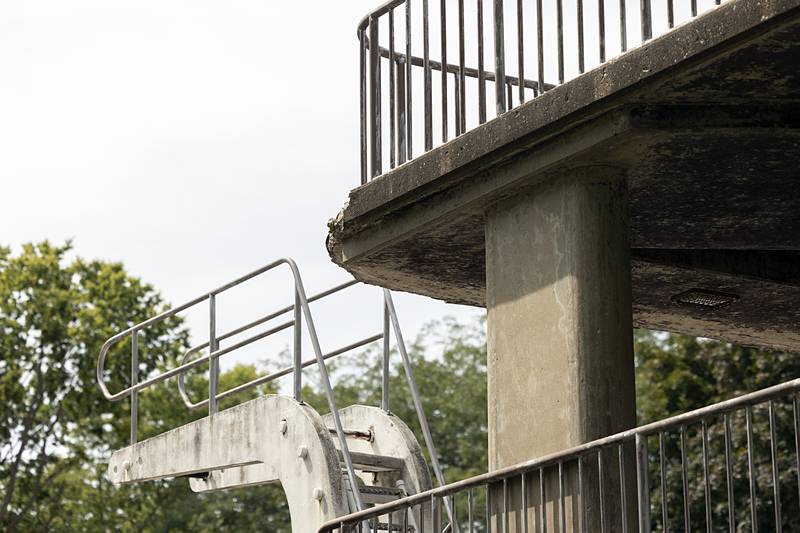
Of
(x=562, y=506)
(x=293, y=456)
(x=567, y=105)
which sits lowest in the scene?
(x=562, y=506)

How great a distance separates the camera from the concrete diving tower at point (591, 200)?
7.73 m

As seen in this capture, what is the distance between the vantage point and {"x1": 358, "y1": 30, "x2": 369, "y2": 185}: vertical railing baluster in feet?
33.9

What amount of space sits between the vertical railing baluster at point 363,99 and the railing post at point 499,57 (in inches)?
60.4

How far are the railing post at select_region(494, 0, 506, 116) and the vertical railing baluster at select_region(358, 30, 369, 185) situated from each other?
154cm

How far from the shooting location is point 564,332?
8539 mm

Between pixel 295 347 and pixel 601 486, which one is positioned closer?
pixel 601 486

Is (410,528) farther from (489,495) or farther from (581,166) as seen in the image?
(581,166)

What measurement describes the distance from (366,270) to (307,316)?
1529 millimetres

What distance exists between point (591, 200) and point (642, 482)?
186 centimetres

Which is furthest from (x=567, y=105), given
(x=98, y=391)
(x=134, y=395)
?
(x=98, y=391)

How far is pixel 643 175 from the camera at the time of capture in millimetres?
8922

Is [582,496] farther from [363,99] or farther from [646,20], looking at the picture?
[363,99]

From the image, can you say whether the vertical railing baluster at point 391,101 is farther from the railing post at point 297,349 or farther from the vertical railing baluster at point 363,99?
the railing post at point 297,349

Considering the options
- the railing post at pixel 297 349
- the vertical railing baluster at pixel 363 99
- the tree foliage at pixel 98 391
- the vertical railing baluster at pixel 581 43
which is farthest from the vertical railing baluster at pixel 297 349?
the tree foliage at pixel 98 391
